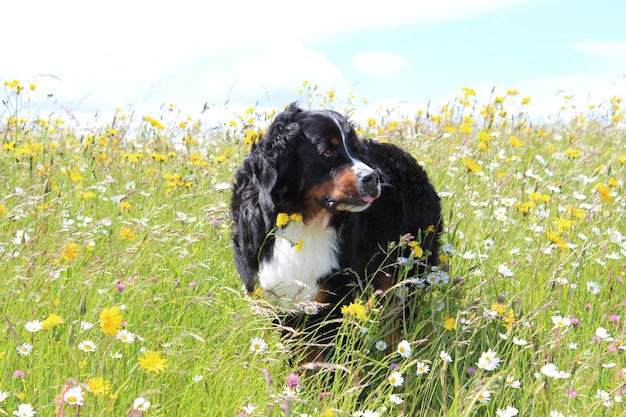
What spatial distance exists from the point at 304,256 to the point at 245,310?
2.39 ft

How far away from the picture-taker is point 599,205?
13.6ft

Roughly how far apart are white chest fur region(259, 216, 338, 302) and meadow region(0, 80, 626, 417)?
22 centimetres

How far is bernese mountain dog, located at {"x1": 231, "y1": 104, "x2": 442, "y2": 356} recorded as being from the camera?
2.79 metres

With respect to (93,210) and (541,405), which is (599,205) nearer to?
(541,405)

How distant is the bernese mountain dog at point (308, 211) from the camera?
110 inches

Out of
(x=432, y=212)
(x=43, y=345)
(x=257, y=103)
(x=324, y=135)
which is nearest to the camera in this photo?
(x=43, y=345)

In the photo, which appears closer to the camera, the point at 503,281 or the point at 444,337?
the point at 444,337

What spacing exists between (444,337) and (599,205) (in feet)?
6.73

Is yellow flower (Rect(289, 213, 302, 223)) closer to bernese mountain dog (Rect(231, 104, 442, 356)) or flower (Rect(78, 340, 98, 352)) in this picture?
bernese mountain dog (Rect(231, 104, 442, 356))

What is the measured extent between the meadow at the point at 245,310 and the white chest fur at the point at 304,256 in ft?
0.72

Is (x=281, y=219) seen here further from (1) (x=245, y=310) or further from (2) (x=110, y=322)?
(2) (x=110, y=322)

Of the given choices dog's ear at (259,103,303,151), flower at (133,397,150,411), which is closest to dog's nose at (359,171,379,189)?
dog's ear at (259,103,303,151)

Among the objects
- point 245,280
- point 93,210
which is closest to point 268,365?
point 245,280

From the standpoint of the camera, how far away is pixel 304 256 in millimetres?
2963
